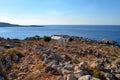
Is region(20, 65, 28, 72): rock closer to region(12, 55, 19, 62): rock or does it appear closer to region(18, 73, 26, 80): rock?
region(18, 73, 26, 80): rock

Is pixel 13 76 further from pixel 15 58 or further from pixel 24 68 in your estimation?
pixel 15 58

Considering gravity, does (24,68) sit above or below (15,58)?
below

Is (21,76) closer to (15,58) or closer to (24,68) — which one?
(24,68)

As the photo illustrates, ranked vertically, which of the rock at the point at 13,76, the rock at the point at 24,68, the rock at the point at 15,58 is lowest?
the rock at the point at 13,76

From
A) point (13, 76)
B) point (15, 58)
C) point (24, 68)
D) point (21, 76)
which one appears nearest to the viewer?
point (21, 76)

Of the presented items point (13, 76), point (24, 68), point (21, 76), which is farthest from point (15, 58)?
point (21, 76)

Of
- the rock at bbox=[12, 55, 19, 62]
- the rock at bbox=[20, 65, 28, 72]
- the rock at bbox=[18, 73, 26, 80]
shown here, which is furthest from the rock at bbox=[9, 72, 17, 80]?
the rock at bbox=[12, 55, 19, 62]

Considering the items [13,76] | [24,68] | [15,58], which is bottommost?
[13,76]

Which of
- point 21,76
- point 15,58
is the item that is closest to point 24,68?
point 21,76

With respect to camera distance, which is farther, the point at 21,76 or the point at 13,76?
the point at 13,76

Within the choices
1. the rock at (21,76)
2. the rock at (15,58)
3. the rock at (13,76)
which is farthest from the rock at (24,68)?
the rock at (15,58)

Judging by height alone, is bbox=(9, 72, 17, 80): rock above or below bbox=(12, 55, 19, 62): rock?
below

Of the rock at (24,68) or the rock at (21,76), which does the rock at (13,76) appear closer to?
the rock at (21,76)

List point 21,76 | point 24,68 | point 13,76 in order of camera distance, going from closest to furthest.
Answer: point 21,76 → point 13,76 → point 24,68
